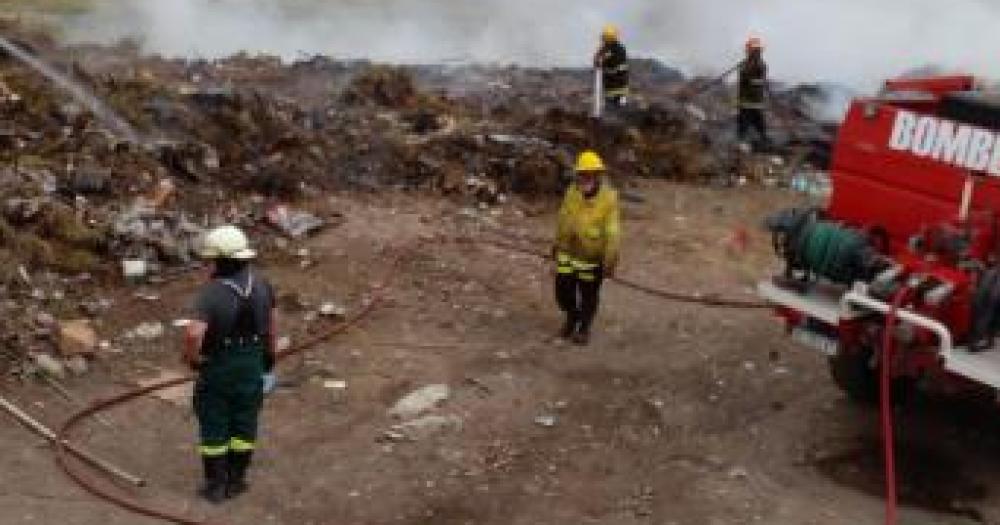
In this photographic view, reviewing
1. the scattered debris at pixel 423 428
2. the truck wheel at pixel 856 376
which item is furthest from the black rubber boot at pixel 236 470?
the truck wheel at pixel 856 376

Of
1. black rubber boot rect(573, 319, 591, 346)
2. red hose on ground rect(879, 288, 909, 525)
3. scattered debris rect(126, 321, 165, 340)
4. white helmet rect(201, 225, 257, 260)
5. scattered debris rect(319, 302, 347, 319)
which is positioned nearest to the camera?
red hose on ground rect(879, 288, 909, 525)

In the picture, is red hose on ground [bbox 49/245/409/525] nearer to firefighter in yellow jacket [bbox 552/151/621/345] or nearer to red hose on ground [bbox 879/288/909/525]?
firefighter in yellow jacket [bbox 552/151/621/345]

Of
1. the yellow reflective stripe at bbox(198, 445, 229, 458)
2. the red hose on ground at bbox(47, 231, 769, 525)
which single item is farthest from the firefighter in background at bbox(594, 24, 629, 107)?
the yellow reflective stripe at bbox(198, 445, 229, 458)

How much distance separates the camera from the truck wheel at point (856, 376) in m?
8.57

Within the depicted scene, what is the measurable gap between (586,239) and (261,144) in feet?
15.1

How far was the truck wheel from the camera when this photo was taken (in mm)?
8570

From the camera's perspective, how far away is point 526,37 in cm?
2408

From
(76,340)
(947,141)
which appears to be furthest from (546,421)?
(76,340)

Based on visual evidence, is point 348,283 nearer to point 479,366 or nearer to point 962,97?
point 479,366

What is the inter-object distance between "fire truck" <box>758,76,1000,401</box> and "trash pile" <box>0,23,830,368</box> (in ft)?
16.7

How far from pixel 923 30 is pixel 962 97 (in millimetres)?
14683

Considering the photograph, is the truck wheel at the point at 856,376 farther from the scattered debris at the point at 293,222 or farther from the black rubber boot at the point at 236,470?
the scattered debris at the point at 293,222

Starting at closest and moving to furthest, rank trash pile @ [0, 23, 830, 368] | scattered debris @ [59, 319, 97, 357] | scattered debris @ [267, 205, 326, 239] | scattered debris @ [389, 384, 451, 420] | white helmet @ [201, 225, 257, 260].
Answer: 1. white helmet @ [201, 225, 257, 260]
2. scattered debris @ [389, 384, 451, 420]
3. scattered debris @ [59, 319, 97, 357]
4. trash pile @ [0, 23, 830, 368]
5. scattered debris @ [267, 205, 326, 239]

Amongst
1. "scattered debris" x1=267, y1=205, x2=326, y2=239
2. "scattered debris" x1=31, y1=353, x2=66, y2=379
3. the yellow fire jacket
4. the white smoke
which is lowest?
"scattered debris" x1=31, y1=353, x2=66, y2=379
